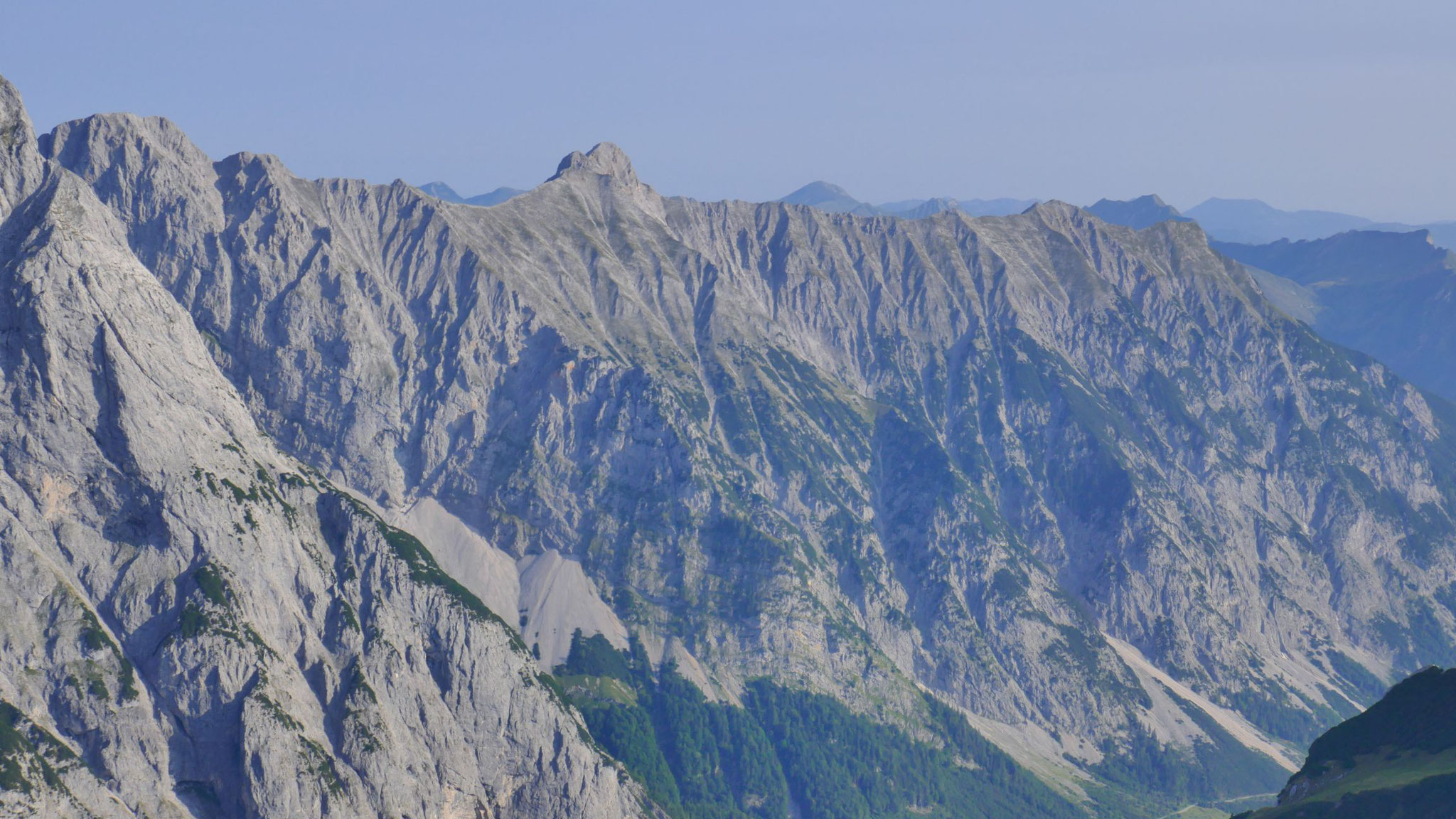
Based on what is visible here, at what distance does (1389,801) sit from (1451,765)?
10.5 m

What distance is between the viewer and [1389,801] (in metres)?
194

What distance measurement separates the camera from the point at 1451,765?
648 feet
